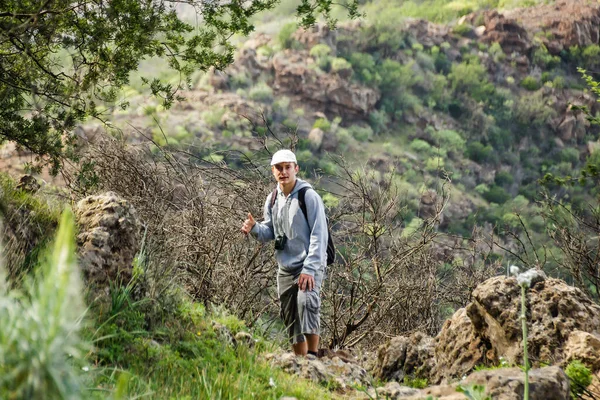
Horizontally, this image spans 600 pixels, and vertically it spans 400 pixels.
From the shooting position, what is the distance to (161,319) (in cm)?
404

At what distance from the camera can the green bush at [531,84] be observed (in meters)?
96.2

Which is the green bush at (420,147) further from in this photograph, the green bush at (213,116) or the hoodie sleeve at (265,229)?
the hoodie sleeve at (265,229)

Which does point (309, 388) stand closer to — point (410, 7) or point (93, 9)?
point (93, 9)

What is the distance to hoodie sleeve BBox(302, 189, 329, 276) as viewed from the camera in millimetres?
5027

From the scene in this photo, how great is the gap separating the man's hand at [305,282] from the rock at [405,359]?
1.85m

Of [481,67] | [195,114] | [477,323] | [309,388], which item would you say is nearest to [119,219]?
[309,388]

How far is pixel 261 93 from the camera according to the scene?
75812 mm

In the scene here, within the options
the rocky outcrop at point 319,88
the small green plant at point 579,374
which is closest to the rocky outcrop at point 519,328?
the small green plant at point 579,374

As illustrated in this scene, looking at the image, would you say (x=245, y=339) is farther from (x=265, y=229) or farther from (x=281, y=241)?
(x=265, y=229)

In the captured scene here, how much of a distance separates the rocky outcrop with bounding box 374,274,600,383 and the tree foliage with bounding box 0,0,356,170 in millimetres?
2853

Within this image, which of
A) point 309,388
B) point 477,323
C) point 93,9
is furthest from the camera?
point 93,9

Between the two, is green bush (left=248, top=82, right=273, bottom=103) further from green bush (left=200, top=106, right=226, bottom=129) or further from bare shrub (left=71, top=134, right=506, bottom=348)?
bare shrub (left=71, top=134, right=506, bottom=348)

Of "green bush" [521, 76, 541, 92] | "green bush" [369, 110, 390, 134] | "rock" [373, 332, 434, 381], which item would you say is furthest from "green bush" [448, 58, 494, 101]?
"rock" [373, 332, 434, 381]

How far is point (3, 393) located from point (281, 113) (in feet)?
243
